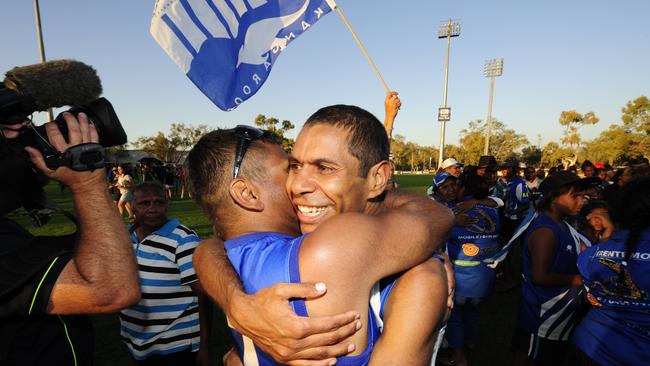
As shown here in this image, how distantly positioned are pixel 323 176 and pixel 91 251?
41.5 inches

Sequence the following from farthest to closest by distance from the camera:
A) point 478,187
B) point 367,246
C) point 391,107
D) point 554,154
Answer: point 554,154 < point 478,187 < point 391,107 < point 367,246

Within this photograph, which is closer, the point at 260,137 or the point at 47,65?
the point at 47,65

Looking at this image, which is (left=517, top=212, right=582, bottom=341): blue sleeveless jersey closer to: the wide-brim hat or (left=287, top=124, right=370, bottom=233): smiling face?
the wide-brim hat

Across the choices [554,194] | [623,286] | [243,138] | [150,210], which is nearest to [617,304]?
[623,286]

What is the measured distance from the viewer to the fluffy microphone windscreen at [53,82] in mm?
1566

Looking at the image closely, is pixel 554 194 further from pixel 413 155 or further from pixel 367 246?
pixel 413 155

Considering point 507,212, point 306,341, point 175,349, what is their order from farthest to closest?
point 507,212 → point 175,349 → point 306,341

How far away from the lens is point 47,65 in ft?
5.32

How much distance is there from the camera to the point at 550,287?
3676 millimetres

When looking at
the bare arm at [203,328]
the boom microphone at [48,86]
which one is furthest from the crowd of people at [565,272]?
the boom microphone at [48,86]

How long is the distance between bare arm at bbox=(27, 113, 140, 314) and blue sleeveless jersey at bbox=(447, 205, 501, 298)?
14.3 feet

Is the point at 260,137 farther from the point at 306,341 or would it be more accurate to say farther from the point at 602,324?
the point at 602,324

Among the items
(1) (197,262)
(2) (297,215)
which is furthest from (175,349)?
(2) (297,215)

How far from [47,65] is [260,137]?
105 centimetres
